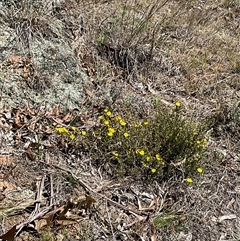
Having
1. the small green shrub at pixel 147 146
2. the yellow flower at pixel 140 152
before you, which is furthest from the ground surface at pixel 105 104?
the yellow flower at pixel 140 152

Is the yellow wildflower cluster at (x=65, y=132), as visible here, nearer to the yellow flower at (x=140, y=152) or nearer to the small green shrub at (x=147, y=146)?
the small green shrub at (x=147, y=146)

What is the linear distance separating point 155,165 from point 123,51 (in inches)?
58.9

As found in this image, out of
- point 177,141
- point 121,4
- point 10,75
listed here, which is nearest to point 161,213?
point 177,141

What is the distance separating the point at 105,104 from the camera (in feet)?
12.8

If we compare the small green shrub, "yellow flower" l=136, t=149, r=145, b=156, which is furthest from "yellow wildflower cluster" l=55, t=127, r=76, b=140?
"yellow flower" l=136, t=149, r=145, b=156

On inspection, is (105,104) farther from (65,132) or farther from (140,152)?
(140,152)

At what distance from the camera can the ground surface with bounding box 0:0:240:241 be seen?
9.79 ft

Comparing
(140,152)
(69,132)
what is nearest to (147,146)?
(140,152)

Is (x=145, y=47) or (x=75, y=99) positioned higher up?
(x=145, y=47)

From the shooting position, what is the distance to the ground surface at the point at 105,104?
9.79ft

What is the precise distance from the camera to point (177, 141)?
3387 millimetres

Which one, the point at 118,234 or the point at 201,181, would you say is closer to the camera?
the point at 118,234

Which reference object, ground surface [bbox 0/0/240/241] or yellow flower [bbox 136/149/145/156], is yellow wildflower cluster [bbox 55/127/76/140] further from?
yellow flower [bbox 136/149/145/156]

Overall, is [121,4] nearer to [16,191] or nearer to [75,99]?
[75,99]
